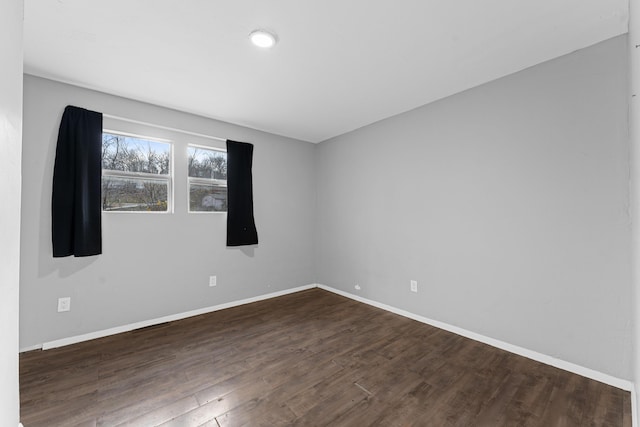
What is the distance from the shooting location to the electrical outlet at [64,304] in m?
2.40

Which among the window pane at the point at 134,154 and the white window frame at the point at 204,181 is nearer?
the window pane at the point at 134,154

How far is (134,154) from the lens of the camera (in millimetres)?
2902

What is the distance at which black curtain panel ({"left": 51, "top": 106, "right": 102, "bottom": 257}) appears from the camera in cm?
239

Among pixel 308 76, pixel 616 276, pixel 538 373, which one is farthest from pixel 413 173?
pixel 538 373

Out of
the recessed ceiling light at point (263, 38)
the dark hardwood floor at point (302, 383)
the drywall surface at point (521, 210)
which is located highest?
the recessed ceiling light at point (263, 38)

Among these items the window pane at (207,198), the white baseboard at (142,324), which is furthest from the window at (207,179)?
the white baseboard at (142,324)

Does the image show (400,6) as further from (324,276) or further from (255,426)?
(324,276)

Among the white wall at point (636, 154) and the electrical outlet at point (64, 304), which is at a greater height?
the white wall at point (636, 154)

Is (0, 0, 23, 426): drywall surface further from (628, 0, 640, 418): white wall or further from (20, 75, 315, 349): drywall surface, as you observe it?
(628, 0, 640, 418): white wall

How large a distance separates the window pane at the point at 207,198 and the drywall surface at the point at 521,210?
2.10 m

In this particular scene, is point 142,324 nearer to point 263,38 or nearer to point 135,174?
point 135,174

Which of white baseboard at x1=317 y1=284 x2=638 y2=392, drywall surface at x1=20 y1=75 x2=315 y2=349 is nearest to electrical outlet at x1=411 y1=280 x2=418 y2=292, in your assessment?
white baseboard at x1=317 y1=284 x2=638 y2=392

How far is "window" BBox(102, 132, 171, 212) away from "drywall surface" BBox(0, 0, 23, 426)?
1823mm

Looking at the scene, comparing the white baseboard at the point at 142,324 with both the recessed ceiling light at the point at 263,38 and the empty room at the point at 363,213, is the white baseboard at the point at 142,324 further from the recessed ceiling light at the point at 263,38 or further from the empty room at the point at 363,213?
the recessed ceiling light at the point at 263,38
